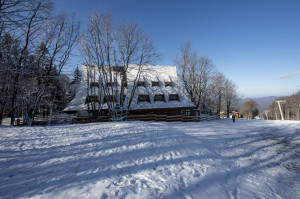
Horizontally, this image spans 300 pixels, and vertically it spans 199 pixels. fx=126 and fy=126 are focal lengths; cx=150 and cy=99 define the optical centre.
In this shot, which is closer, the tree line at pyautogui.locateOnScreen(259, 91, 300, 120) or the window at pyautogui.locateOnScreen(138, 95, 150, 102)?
the window at pyautogui.locateOnScreen(138, 95, 150, 102)

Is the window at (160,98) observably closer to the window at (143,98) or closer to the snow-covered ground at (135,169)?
the window at (143,98)

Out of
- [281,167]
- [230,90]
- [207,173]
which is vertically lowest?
[281,167]

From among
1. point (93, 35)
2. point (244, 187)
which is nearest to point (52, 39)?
point (93, 35)

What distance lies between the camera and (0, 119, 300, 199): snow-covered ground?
300 centimetres

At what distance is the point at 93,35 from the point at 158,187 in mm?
13932

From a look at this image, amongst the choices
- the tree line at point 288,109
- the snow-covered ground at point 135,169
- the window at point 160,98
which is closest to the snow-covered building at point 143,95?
the window at point 160,98

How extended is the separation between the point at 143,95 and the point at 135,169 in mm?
14395

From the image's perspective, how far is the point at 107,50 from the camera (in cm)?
1276

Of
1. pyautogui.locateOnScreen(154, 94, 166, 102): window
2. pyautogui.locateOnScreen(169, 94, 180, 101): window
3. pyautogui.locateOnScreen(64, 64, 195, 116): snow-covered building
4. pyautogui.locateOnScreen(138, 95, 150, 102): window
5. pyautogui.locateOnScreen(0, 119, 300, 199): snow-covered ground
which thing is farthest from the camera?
pyautogui.locateOnScreen(169, 94, 180, 101): window

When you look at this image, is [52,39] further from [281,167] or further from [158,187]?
[281,167]

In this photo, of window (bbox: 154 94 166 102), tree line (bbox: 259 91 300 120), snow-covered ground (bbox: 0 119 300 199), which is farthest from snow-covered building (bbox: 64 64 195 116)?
tree line (bbox: 259 91 300 120)

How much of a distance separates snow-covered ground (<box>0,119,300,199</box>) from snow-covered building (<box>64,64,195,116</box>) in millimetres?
9988

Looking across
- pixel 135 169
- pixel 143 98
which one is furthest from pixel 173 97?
pixel 135 169

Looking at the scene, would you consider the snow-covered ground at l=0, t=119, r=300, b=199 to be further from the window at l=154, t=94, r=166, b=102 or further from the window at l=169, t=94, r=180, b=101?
the window at l=169, t=94, r=180, b=101
